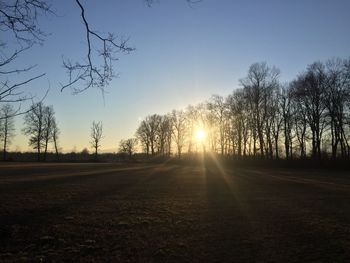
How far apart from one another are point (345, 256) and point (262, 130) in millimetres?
61276

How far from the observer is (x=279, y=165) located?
5712 cm

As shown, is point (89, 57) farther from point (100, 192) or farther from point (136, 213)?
point (100, 192)

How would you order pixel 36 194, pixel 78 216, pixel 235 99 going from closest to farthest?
pixel 78 216
pixel 36 194
pixel 235 99

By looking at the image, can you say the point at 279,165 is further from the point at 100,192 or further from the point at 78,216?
the point at 78,216

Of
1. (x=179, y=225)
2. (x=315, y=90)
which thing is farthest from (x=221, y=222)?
→ (x=315, y=90)

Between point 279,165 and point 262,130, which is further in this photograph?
point 262,130

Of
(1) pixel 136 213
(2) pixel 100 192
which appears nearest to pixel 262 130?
(2) pixel 100 192

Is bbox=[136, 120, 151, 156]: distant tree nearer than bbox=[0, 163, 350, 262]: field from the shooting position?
No

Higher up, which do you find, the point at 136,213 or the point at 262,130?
the point at 262,130

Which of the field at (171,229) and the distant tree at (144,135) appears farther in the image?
the distant tree at (144,135)

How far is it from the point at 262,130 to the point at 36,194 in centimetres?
5481

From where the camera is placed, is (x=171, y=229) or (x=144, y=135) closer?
(x=171, y=229)

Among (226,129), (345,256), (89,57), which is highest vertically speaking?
(226,129)

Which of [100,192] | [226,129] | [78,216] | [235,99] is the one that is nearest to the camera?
[78,216]
